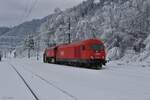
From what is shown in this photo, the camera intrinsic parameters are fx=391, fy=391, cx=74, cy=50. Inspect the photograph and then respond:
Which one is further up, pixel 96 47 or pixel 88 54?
pixel 96 47

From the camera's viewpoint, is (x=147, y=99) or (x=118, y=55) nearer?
(x=147, y=99)

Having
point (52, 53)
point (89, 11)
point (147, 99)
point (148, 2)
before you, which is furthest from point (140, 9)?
point (89, 11)

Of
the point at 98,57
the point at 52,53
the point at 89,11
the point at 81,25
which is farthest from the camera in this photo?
the point at 89,11

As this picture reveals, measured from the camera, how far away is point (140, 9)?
75.0 m

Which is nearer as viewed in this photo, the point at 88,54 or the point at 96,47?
the point at 88,54

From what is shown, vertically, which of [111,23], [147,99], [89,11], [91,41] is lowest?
[147,99]

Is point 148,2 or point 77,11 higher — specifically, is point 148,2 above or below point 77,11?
below

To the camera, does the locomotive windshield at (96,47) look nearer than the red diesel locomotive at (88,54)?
No

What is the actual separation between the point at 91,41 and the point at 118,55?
2682 centimetres

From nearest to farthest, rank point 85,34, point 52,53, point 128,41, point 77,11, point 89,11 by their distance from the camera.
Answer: point 52,53, point 128,41, point 85,34, point 89,11, point 77,11

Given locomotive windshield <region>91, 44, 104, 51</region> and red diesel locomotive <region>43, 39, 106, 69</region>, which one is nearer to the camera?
red diesel locomotive <region>43, 39, 106, 69</region>

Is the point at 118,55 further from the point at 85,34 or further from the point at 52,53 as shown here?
the point at 85,34

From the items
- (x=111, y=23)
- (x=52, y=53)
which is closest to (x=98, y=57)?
(x=52, y=53)

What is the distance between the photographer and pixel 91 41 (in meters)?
41.8
